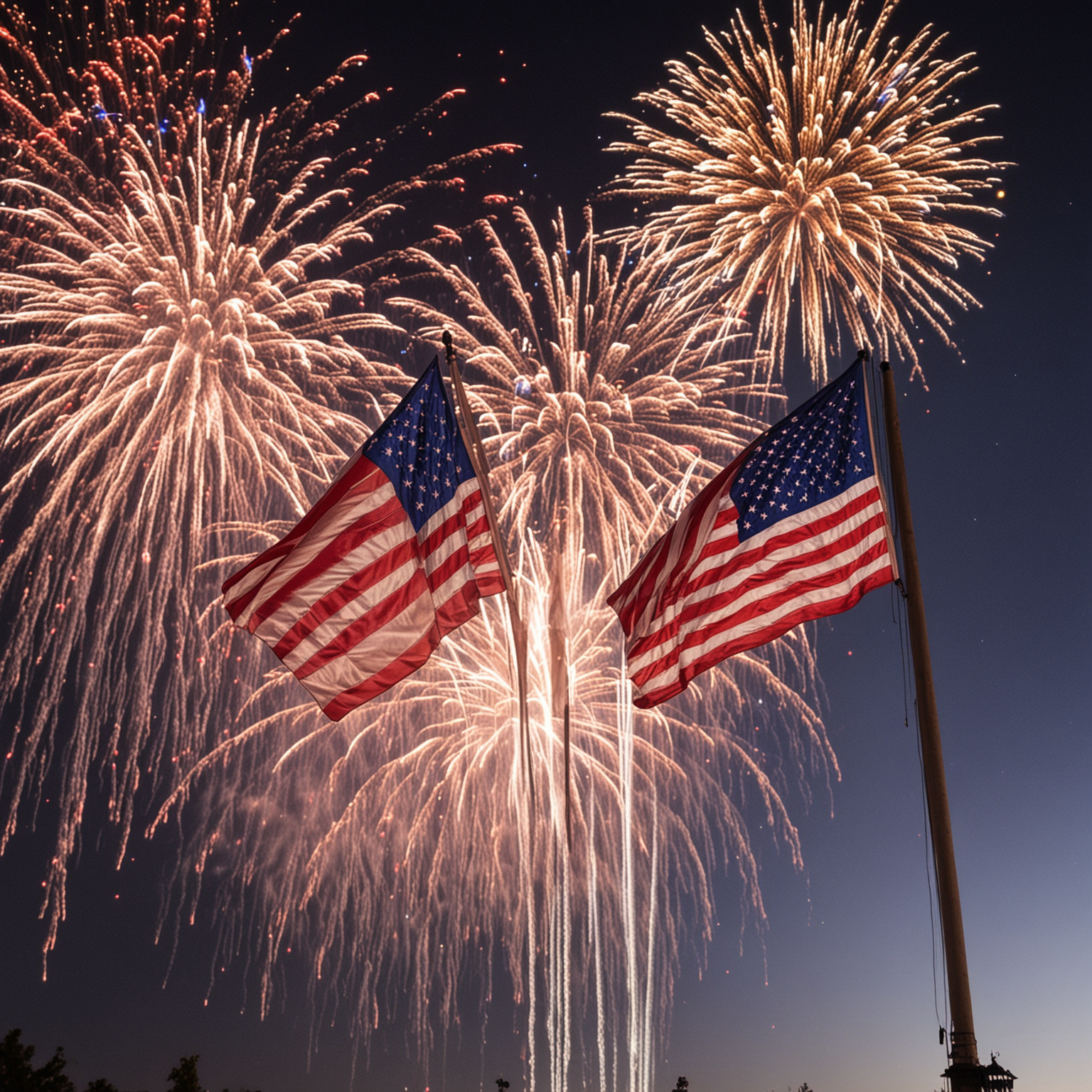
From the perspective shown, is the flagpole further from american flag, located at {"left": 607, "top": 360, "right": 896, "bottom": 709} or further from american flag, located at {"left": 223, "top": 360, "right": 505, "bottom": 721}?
american flag, located at {"left": 223, "top": 360, "right": 505, "bottom": 721}

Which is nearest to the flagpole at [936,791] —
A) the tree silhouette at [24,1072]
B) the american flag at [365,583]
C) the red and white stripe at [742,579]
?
the red and white stripe at [742,579]

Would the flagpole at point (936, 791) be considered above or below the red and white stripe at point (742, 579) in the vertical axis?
below

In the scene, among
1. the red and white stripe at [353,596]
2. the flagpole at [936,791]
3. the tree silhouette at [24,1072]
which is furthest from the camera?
the tree silhouette at [24,1072]

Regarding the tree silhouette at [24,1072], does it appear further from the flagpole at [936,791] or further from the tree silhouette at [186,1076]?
the flagpole at [936,791]

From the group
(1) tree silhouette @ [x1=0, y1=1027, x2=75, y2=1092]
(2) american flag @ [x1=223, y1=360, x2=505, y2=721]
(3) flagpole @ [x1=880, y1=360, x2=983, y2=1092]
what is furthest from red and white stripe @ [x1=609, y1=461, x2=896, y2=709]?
(1) tree silhouette @ [x1=0, y1=1027, x2=75, y2=1092]

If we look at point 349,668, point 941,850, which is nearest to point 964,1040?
point 941,850

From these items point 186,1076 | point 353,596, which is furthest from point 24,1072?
point 353,596

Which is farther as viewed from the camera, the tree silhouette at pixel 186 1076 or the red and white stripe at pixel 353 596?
the tree silhouette at pixel 186 1076
